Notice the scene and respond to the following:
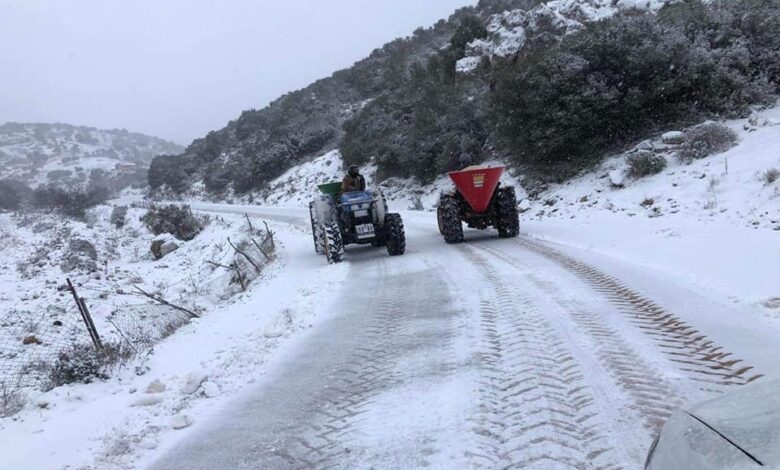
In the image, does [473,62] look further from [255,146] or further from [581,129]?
[255,146]

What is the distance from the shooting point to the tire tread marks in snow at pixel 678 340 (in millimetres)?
3791

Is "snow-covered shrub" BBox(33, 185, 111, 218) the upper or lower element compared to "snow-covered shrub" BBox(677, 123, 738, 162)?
upper

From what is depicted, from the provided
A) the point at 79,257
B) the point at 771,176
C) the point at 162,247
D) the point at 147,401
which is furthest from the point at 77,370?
the point at 162,247

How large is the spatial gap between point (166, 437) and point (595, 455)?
9.93 ft

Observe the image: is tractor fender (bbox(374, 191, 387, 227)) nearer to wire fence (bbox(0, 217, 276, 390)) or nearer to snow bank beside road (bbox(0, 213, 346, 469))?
wire fence (bbox(0, 217, 276, 390))

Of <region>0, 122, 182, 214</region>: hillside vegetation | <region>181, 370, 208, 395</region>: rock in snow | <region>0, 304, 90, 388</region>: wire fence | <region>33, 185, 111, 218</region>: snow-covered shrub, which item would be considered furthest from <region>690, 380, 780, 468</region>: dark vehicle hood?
<region>0, 122, 182, 214</region>: hillside vegetation

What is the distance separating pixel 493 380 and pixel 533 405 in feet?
1.69

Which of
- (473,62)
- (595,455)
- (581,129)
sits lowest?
(595,455)

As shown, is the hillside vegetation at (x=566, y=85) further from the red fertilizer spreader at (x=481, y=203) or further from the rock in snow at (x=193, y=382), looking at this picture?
the rock in snow at (x=193, y=382)

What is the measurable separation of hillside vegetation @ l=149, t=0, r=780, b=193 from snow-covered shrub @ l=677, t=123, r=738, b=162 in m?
1.76

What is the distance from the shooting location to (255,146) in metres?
45.5

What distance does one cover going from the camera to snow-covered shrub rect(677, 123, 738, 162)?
1245cm

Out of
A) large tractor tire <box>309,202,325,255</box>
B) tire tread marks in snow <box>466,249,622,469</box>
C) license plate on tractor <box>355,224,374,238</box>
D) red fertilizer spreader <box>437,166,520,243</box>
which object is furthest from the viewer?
large tractor tire <box>309,202,325,255</box>

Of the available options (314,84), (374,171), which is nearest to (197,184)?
(314,84)
